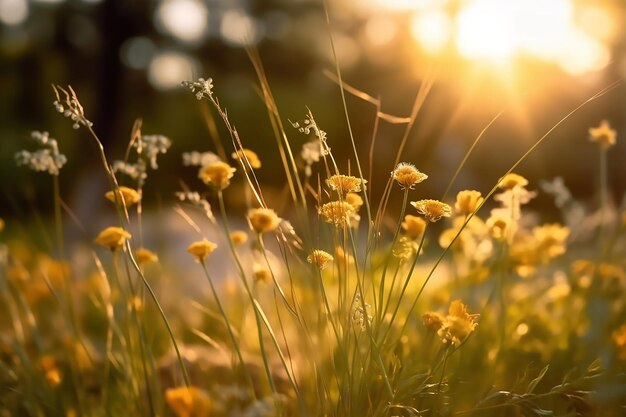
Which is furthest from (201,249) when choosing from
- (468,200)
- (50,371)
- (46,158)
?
(50,371)

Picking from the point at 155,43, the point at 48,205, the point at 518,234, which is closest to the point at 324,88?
the point at 48,205

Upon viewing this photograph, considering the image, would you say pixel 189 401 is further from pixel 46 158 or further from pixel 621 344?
pixel 621 344

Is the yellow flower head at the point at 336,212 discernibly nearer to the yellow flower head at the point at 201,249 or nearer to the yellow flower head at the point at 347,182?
the yellow flower head at the point at 347,182

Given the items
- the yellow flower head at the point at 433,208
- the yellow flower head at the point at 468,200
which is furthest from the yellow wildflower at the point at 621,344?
the yellow flower head at the point at 433,208

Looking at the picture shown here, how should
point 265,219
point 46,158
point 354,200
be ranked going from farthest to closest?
point 354,200, point 46,158, point 265,219

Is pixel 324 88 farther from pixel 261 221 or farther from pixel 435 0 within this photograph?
pixel 261 221
